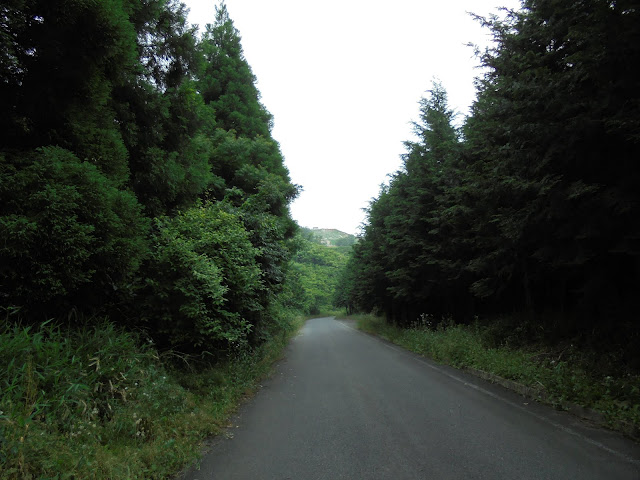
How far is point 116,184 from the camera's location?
15.7 ft

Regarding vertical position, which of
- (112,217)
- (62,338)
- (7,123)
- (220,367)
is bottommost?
(220,367)

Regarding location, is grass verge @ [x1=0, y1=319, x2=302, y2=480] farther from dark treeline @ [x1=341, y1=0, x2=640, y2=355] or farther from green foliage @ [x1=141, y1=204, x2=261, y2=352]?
dark treeline @ [x1=341, y1=0, x2=640, y2=355]

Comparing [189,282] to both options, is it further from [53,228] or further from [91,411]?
[91,411]

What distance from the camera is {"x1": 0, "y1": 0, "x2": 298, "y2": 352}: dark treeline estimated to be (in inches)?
151

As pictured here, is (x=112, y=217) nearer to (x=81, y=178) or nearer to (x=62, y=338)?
(x=81, y=178)

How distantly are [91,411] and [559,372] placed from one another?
6.66m

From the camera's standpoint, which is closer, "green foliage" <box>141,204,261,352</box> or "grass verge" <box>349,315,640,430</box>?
"grass verge" <box>349,315,640,430</box>

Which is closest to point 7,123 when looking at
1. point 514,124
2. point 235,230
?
point 235,230

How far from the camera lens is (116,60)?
4.98m

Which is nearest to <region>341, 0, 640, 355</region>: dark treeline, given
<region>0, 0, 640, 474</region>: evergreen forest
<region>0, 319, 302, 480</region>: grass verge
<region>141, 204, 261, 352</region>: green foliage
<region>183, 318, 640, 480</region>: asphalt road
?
<region>0, 0, 640, 474</region>: evergreen forest

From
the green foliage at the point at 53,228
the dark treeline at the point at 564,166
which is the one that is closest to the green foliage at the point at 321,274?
the dark treeline at the point at 564,166

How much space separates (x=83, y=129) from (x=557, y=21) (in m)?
7.77

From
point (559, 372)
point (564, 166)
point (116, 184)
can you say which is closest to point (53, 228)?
point (116, 184)

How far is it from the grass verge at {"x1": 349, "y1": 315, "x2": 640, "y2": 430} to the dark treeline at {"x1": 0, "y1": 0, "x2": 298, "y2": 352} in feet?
17.0
